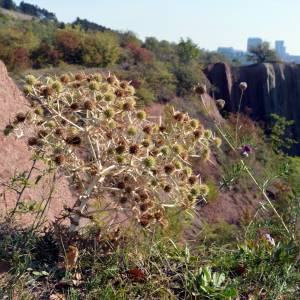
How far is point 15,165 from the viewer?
5.12 m

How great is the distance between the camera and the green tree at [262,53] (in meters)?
35.1

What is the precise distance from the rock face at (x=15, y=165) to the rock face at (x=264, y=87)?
20232mm

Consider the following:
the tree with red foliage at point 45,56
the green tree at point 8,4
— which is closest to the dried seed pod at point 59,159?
the tree with red foliage at point 45,56

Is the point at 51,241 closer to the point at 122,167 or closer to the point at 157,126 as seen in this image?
the point at 122,167

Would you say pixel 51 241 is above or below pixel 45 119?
below

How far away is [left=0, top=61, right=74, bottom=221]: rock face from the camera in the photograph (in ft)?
14.7

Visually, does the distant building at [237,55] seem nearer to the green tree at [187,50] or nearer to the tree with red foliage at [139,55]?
the green tree at [187,50]

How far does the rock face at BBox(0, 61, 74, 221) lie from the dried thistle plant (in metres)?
0.68

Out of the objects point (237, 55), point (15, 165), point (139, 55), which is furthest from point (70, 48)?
point (237, 55)

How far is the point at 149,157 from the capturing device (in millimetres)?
Answer: 3201

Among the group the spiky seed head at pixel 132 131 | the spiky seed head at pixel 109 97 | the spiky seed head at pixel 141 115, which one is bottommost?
the spiky seed head at pixel 132 131

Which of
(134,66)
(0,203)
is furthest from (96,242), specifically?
(134,66)

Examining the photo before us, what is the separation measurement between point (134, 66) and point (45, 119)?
17.6 metres

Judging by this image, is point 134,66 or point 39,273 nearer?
point 39,273
